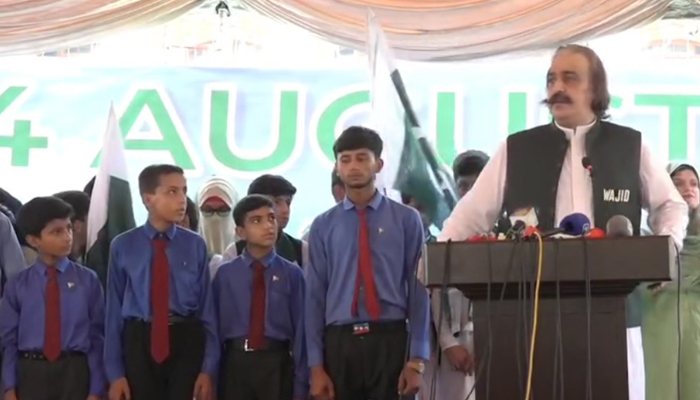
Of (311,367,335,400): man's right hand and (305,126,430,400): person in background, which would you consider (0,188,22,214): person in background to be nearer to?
(305,126,430,400): person in background

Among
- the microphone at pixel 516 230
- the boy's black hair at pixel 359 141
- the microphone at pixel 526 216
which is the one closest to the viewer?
the microphone at pixel 516 230

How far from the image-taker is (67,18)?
4.36m

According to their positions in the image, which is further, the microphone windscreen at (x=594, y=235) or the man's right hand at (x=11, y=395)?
the man's right hand at (x=11, y=395)

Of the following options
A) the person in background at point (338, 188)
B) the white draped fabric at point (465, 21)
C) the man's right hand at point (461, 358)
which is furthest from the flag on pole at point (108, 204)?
the man's right hand at point (461, 358)

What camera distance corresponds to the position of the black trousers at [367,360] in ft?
10.1

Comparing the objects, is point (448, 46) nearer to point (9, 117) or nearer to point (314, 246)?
point (314, 246)

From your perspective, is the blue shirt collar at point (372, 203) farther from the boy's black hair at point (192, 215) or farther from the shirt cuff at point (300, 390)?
the boy's black hair at point (192, 215)

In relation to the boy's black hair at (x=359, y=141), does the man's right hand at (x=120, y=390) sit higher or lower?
lower

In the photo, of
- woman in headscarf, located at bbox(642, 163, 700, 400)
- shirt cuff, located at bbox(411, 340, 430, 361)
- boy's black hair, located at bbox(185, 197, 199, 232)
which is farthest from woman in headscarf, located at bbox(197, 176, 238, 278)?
woman in headscarf, located at bbox(642, 163, 700, 400)

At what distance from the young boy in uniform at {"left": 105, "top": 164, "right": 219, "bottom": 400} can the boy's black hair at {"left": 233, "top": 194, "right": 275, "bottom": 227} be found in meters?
0.15

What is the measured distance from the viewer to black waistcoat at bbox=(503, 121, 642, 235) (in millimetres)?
2477

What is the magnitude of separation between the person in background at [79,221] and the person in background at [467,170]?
4.30 ft

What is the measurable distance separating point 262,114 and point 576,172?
6.97 ft

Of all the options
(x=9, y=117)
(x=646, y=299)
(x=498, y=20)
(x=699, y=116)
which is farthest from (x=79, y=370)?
(x=699, y=116)
